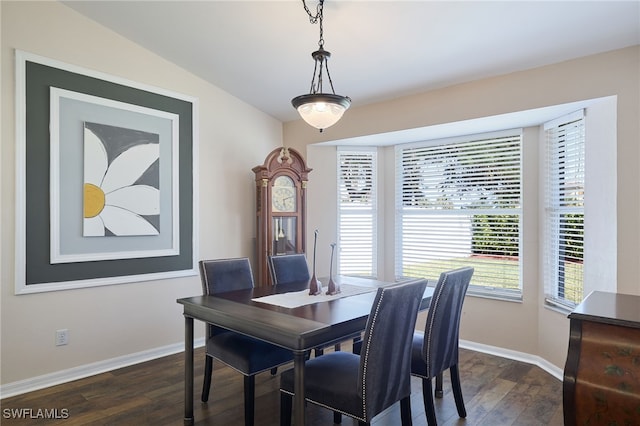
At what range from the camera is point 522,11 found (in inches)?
99.2

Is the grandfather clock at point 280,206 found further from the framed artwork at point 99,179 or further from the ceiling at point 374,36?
the ceiling at point 374,36

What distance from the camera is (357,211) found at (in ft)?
15.8

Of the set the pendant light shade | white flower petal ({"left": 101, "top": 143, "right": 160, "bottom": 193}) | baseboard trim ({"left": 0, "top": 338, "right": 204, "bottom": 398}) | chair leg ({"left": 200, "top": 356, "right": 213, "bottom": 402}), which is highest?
the pendant light shade

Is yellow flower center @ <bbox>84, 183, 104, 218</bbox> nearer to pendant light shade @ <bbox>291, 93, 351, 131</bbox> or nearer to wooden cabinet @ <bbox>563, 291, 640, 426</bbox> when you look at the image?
pendant light shade @ <bbox>291, 93, 351, 131</bbox>

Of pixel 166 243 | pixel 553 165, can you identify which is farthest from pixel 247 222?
pixel 553 165

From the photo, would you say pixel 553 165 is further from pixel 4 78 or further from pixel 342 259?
pixel 4 78

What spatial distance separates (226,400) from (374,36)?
2813 mm

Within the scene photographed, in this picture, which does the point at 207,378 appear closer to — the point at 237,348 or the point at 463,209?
the point at 237,348

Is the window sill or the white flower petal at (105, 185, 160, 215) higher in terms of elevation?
the white flower petal at (105, 185, 160, 215)

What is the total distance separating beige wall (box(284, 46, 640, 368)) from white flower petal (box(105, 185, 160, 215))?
5.77ft

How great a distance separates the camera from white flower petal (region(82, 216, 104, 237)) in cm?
330

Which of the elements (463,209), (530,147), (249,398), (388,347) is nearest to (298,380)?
(388,347)

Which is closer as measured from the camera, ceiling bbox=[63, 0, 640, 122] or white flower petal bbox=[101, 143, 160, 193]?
ceiling bbox=[63, 0, 640, 122]

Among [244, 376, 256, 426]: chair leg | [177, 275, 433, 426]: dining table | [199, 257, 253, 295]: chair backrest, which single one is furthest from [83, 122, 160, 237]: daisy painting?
[244, 376, 256, 426]: chair leg
